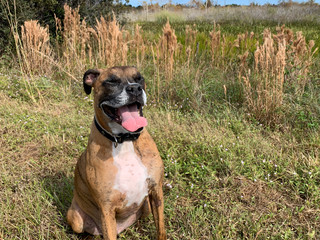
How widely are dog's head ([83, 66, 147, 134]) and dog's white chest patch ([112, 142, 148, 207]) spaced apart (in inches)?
5.5

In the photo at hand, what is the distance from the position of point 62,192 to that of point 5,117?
217cm

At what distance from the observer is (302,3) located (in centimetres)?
1831

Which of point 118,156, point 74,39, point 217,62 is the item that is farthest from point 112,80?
point 74,39

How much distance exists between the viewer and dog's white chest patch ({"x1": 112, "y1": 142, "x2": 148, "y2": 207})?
1905 millimetres

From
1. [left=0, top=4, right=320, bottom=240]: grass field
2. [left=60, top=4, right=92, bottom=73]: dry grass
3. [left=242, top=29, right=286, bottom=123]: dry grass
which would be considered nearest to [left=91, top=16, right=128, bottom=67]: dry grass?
[left=60, top=4, right=92, bottom=73]: dry grass

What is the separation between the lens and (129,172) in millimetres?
1914

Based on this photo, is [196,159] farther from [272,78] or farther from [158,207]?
[272,78]

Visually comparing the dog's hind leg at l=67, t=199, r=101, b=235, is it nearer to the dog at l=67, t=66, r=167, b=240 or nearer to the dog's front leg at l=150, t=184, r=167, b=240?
the dog at l=67, t=66, r=167, b=240

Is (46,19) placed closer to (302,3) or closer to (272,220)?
(272,220)

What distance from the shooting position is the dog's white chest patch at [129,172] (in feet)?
6.25

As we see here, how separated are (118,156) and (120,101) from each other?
1.23ft

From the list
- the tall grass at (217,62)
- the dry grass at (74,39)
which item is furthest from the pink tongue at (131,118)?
the dry grass at (74,39)

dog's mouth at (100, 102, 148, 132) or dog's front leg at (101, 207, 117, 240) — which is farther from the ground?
dog's mouth at (100, 102, 148, 132)

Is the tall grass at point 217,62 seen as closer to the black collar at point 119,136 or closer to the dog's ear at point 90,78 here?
the dog's ear at point 90,78
